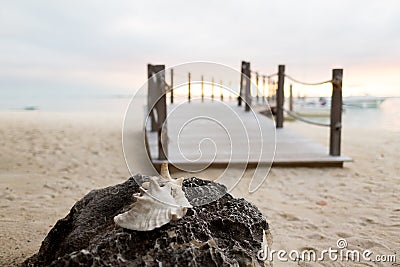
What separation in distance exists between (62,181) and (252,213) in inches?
92.8

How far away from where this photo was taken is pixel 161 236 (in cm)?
111

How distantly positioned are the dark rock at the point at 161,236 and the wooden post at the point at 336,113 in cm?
266

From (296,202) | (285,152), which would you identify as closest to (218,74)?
(296,202)

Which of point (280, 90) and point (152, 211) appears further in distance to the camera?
point (280, 90)

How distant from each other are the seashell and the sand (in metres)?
0.49

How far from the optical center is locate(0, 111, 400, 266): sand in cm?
193

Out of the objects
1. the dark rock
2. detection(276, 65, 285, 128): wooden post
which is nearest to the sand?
the dark rock

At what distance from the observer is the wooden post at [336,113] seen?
3693 millimetres

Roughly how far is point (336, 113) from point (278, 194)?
139 cm

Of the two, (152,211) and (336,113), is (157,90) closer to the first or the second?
(336,113)

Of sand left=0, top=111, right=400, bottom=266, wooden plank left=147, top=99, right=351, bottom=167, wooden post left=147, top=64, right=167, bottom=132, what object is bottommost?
sand left=0, top=111, right=400, bottom=266

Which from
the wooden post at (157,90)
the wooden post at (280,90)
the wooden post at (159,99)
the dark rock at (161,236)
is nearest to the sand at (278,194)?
the dark rock at (161,236)

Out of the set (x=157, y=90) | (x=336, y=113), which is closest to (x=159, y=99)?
(x=157, y=90)

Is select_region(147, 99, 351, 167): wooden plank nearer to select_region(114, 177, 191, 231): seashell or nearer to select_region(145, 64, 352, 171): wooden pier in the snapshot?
select_region(145, 64, 352, 171): wooden pier
